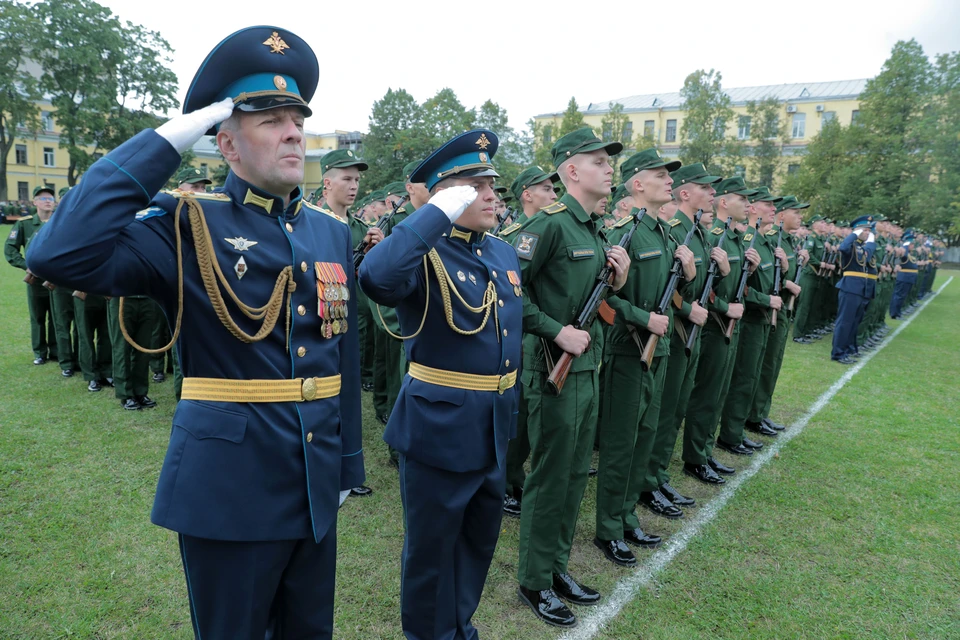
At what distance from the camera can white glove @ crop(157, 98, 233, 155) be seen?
5.10ft

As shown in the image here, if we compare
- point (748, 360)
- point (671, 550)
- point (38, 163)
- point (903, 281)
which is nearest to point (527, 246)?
point (671, 550)

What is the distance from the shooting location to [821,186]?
36.1m

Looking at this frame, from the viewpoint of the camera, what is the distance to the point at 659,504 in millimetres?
4699

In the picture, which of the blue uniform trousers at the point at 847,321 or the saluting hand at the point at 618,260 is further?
the blue uniform trousers at the point at 847,321

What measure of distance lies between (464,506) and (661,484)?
8.98 feet

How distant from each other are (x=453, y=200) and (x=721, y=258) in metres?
3.50

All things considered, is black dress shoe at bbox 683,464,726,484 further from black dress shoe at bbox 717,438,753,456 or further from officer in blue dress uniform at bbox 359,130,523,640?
officer in blue dress uniform at bbox 359,130,523,640

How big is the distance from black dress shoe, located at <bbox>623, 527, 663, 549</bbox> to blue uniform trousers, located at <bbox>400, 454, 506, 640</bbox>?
172 cm

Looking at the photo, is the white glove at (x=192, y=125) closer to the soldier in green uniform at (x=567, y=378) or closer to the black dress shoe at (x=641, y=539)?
the soldier in green uniform at (x=567, y=378)

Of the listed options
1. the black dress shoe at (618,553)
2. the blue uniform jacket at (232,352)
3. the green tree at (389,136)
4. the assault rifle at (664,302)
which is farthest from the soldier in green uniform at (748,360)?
the green tree at (389,136)

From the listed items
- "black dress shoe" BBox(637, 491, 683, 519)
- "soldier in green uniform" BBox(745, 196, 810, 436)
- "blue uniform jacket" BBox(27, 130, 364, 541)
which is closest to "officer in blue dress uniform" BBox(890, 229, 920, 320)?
"soldier in green uniform" BBox(745, 196, 810, 436)

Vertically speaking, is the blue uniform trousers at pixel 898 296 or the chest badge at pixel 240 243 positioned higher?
the chest badge at pixel 240 243

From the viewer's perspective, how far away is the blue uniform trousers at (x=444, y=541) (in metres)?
2.65

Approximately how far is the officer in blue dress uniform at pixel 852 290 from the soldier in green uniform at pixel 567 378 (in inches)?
358
